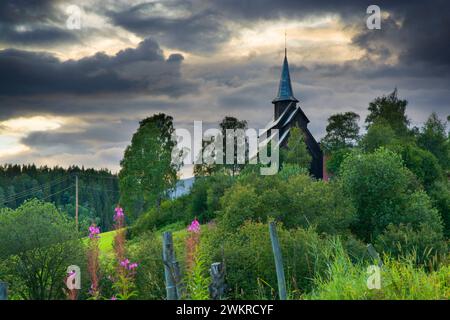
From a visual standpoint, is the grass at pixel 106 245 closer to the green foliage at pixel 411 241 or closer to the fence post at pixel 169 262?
the fence post at pixel 169 262

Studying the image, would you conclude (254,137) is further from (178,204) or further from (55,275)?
(55,275)

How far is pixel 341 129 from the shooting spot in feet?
283

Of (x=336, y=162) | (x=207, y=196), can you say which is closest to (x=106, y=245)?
(x=207, y=196)

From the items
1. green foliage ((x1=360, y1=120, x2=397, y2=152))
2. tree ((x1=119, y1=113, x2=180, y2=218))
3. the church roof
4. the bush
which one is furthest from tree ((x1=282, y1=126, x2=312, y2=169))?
the bush

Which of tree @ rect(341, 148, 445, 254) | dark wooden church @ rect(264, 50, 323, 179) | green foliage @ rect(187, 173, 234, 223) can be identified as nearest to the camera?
tree @ rect(341, 148, 445, 254)

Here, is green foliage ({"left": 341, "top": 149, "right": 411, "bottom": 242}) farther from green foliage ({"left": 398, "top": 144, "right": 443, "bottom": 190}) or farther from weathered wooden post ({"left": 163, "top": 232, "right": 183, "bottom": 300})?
weathered wooden post ({"left": 163, "top": 232, "right": 183, "bottom": 300})

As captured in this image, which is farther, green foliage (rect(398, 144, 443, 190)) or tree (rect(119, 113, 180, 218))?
tree (rect(119, 113, 180, 218))

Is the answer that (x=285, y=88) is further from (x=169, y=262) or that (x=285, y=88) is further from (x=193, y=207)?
(x=169, y=262)

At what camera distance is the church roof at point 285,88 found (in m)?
81.2

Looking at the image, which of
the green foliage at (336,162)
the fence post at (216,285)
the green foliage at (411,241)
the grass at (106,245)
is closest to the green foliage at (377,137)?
the green foliage at (336,162)

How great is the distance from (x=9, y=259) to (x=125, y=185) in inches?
1492

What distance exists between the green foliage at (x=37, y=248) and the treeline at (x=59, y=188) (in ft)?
265

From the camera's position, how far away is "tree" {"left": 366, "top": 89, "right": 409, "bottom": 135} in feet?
255

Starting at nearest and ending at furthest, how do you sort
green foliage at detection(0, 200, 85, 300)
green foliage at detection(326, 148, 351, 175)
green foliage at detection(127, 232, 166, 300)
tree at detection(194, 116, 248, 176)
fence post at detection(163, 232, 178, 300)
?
fence post at detection(163, 232, 178, 300), green foliage at detection(127, 232, 166, 300), green foliage at detection(0, 200, 85, 300), green foliage at detection(326, 148, 351, 175), tree at detection(194, 116, 248, 176)
